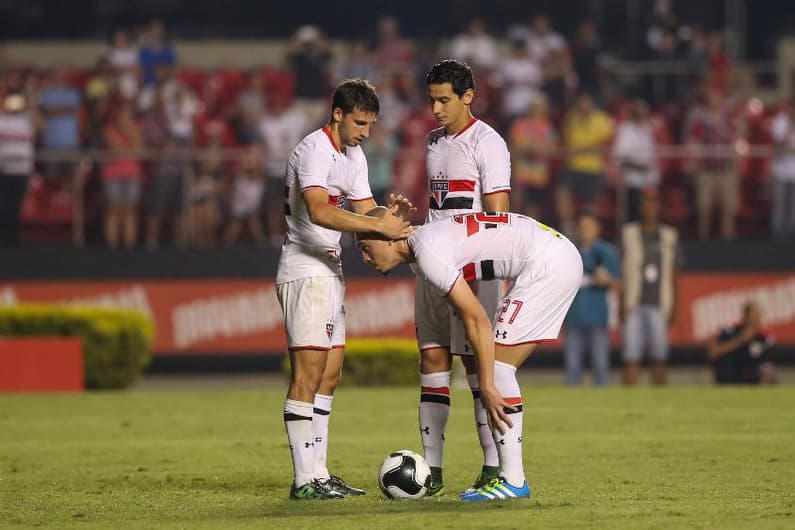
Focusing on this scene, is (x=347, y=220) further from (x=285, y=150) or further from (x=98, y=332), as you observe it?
(x=285, y=150)

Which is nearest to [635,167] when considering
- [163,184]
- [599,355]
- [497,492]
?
[599,355]

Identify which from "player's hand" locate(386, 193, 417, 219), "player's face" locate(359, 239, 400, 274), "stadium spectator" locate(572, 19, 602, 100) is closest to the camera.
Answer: "player's face" locate(359, 239, 400, 274)

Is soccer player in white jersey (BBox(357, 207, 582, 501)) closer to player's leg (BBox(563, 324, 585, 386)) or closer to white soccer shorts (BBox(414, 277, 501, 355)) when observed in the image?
white soccer shorts (BBox(414, 277, 501, 355))

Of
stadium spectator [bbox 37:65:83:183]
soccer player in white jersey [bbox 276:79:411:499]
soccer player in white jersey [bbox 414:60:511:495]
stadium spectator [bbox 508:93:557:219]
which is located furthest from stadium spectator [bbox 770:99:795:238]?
soccer player in white jersey [bbox 276:79:411:499]

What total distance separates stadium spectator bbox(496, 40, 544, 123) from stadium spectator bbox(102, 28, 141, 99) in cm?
576

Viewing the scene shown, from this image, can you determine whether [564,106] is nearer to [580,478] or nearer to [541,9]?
[541,9]

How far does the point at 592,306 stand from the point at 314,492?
948cm

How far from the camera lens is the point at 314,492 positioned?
904 centimetres

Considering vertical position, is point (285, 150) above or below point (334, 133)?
below

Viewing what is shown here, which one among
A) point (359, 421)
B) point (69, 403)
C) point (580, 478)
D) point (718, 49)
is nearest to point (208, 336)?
point (69, 403)

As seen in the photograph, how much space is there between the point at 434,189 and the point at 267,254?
12159 millimetres

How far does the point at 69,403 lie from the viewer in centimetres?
1617

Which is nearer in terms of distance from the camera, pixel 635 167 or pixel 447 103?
pixel 447 103

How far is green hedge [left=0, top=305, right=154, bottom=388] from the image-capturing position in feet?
61.9
